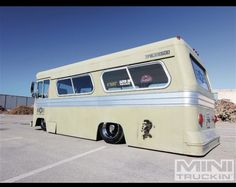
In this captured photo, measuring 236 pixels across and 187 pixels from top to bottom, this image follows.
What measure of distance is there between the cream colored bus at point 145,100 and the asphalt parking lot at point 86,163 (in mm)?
438

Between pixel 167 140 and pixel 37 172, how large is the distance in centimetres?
280

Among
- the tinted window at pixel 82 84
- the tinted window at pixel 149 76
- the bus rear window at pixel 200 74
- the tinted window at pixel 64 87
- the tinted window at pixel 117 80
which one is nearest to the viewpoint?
the tinted window at pixel 149 76

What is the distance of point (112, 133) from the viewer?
6.21m

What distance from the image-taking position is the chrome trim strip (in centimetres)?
462

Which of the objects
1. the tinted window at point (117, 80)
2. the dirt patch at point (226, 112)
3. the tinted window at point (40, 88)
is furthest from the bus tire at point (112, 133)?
the dirt patch at point (226, 112)

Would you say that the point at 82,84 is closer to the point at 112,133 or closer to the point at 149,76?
the point at 112,133

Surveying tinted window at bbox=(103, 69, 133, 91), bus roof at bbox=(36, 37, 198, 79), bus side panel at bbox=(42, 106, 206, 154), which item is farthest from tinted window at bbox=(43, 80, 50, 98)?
tinted window at bbox=(103, 69, 133, 91)

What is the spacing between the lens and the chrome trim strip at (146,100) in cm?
462

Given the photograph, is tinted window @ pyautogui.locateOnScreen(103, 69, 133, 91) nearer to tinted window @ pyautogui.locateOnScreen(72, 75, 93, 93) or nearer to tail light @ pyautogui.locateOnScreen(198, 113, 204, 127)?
tinted window @ pyautogui.locateOnScreen(72, 75, 93, 93)

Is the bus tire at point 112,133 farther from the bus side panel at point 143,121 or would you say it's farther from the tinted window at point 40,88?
the tinted window at point 40,88

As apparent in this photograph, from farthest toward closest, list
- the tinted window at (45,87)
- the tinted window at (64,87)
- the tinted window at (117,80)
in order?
the tinted window at (45,87) → the tinted window at (64,87) → the tinted window at (117,80)

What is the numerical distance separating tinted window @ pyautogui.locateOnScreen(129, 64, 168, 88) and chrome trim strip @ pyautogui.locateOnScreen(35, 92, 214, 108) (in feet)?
0.97

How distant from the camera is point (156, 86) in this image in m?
5.27
